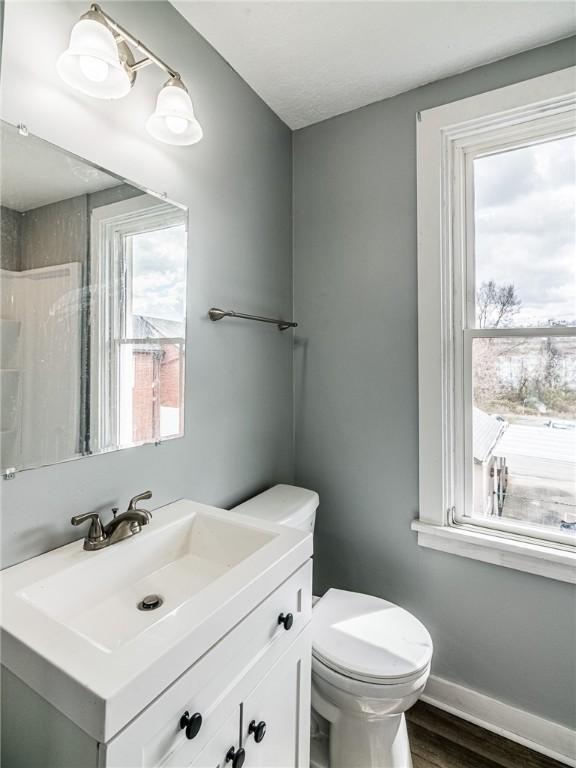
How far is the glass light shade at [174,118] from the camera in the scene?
3.30 feet

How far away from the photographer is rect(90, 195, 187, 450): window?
3.18 feet

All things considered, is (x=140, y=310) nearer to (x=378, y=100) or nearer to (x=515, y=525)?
(x=378, y=100)

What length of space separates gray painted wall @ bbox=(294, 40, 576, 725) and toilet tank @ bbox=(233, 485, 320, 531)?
8.7 inches

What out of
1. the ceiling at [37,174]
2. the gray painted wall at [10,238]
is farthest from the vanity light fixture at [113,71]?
the gray painted wall at [10,238]

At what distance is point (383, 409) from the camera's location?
5.18 ft

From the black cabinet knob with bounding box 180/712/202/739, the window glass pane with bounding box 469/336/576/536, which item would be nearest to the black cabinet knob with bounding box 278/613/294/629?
the black cabinet knob with bounding box 180/712/202/739

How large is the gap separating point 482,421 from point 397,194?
96 centimetres

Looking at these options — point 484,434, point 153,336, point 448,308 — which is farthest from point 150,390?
point 484,434

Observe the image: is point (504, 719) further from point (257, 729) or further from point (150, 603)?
point (150, 603)

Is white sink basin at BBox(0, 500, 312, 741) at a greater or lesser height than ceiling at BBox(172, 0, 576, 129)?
lesser

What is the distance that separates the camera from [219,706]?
27.1 inches

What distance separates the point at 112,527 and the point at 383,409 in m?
1.08

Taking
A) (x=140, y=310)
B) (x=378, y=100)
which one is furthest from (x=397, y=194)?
(x=140, y=310)

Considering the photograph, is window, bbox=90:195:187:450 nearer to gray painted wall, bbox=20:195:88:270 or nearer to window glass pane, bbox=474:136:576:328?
gray painted wall, bbox=20:195:88:270
